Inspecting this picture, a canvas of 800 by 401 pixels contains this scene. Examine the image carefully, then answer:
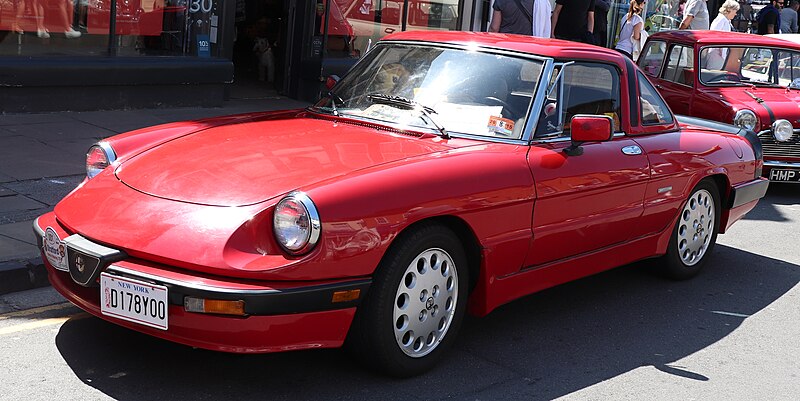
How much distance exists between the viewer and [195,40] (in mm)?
11539

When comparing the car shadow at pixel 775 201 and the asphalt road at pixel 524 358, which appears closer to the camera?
the asphalt road at pixel 524 358

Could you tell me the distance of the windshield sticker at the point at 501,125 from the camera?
17.2 feet

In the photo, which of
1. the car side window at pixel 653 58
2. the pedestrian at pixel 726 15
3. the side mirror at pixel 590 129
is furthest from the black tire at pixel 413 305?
the pedestrian at pixel 726 15

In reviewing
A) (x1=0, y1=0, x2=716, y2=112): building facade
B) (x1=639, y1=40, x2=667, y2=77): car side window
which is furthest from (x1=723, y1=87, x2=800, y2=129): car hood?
(x1=0, y1=0, x2=716, y2=112): building facade

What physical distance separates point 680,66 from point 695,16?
18.8 ft

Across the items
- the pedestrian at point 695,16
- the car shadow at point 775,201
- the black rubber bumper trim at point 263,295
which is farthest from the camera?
the pedestrian at point 695,16

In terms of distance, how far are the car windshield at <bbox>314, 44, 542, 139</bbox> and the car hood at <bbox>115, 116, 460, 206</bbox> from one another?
173mm

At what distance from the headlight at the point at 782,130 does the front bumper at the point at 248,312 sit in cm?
694

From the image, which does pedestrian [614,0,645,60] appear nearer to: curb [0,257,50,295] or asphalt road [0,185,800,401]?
asphalt road [0,185,800,401]

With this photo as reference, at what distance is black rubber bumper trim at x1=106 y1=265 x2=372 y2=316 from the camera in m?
3.89

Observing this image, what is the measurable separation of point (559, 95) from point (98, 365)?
9.05ft

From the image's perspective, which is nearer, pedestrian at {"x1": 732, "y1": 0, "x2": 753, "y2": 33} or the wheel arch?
the wheel arch

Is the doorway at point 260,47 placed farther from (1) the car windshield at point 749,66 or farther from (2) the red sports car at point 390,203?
(2) the red sports car at point 390,203

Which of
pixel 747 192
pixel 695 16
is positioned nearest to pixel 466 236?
pixel 747 192
